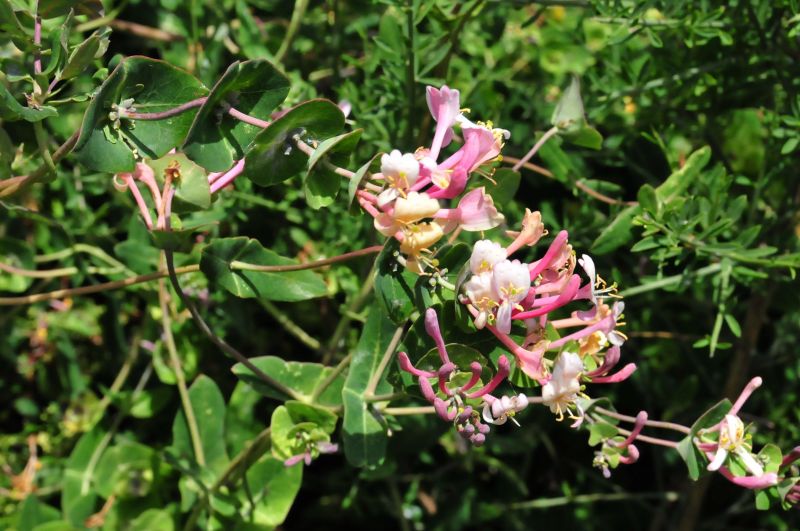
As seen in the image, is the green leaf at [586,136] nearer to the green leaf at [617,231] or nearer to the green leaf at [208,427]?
the green leaf at [617,231]

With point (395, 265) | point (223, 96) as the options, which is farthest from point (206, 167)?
point (395, 265)

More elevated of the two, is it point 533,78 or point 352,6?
point 352,6

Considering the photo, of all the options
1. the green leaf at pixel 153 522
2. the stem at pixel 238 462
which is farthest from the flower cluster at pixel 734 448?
the green leaf at pixel 153 522

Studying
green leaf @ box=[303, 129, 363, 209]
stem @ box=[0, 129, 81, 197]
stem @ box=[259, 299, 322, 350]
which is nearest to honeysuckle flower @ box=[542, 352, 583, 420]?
green leaf @ box=[303, 129, 363, 209]

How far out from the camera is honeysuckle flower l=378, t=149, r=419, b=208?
754mm

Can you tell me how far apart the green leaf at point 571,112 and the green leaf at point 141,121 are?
43 centimetres

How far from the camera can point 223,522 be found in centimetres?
123

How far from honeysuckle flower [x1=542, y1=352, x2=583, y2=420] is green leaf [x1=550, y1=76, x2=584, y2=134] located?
0.39 m

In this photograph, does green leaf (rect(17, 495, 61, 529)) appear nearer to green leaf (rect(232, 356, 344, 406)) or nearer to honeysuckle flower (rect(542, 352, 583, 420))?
green leaf (rect(232, 356, 344, 406))

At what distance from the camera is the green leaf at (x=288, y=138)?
0.83m

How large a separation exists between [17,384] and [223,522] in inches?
22.8

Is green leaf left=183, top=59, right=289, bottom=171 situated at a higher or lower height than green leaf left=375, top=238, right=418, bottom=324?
higher

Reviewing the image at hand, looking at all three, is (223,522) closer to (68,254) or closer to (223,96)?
(68,254)

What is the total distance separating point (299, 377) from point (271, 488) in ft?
0.74
